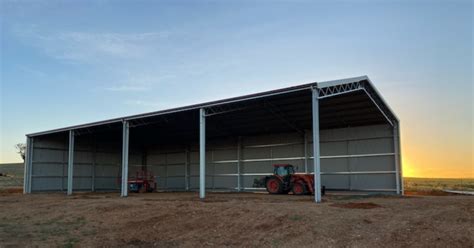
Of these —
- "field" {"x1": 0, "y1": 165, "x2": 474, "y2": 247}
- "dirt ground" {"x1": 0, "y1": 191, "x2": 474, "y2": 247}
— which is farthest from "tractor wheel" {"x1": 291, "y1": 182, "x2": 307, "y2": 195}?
"field" {"x1": 0, "y1": 165, "x2": 474, "y2": 247}

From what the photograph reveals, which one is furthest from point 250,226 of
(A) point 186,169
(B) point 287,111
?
(A) point 186,169

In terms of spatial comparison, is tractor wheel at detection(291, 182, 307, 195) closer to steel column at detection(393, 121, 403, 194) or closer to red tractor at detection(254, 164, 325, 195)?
red tractor at detection(254, 164, 325, 195)

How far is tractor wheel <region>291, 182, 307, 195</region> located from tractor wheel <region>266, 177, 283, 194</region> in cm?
110

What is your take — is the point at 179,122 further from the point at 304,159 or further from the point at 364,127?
the point at 364,127

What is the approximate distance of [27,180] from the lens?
112 ft

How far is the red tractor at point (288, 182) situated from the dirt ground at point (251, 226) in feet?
27.1

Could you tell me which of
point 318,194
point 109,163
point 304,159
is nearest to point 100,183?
point 109,163

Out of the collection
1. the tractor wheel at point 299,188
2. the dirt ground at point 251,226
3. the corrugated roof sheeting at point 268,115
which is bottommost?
the dirt ground at point 251,226

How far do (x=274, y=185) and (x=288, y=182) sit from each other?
38.5 inches

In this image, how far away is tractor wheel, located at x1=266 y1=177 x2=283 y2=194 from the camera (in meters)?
26.6

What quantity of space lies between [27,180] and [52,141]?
377 cm

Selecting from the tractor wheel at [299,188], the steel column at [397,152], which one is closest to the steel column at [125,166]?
the tractor wheel at [299,188]

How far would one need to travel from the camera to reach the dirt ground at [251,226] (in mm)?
11641

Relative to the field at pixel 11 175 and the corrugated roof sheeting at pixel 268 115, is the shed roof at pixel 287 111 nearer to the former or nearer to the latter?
the corrugated roof sheeting at pixel 268 115
